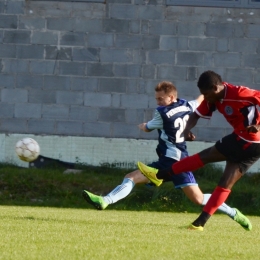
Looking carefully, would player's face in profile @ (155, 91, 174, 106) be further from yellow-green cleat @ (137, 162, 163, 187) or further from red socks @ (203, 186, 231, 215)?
red socks @ (203, 186, 231, 215)

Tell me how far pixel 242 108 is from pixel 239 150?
1.41ft

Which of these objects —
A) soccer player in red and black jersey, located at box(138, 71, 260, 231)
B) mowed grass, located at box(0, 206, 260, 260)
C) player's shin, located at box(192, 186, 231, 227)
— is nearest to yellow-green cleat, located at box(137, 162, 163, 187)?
mowed grass, located at box(0, 206, 260, 260)

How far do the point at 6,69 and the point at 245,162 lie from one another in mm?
7943

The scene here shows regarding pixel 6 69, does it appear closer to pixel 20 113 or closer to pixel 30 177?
pixel 20 113

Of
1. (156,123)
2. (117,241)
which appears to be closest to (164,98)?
(156,123)

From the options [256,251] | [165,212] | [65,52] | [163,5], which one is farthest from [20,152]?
[256,251]

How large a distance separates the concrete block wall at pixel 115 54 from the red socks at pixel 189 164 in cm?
655

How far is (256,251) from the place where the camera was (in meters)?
6.56

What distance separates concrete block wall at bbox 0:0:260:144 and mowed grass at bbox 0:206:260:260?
607cm

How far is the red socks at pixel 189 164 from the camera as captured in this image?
8.26 meters

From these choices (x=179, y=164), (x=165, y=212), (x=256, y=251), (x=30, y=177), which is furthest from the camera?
(x=30, y=177)

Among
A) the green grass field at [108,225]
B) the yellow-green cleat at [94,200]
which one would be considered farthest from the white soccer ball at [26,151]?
the yellow-green cleat at [94,200]

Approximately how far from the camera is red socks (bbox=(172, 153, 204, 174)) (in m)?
8.26

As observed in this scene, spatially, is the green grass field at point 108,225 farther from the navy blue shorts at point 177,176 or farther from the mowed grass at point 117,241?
the navy blue shorts at point 177,176
